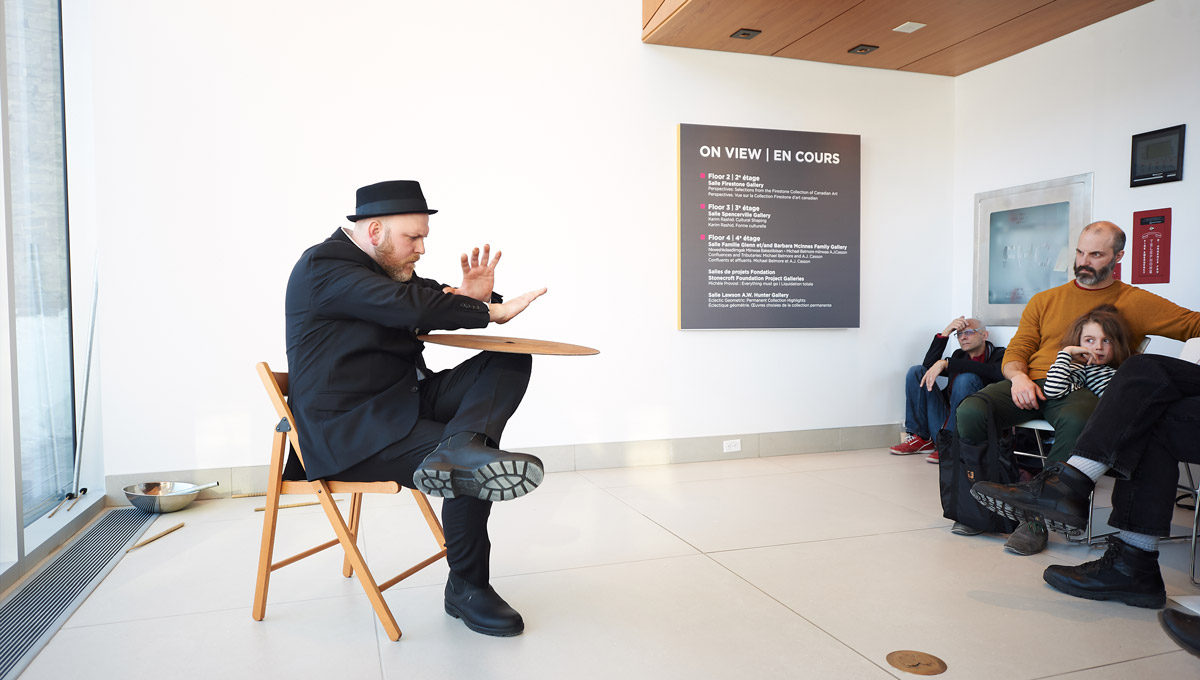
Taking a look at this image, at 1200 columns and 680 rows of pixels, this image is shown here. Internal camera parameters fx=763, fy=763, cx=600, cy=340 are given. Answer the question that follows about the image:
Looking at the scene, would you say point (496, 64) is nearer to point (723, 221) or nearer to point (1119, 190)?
point (723, 221)

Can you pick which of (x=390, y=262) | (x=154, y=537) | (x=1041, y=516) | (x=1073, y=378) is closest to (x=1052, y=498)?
(x=1041, y=516)

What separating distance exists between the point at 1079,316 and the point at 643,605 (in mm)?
2523

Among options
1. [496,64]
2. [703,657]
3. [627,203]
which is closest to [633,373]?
→ [627,203]

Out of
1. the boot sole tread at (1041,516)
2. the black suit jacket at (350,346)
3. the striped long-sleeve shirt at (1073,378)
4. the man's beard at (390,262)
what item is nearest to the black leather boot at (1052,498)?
the boot sole tread at (1041,516)

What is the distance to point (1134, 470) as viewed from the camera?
8.70 ft

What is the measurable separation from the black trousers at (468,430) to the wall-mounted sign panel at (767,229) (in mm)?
2798

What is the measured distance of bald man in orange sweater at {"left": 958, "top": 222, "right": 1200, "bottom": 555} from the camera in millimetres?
3217

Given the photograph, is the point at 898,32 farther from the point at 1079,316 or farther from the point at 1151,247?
the point at 1079,316

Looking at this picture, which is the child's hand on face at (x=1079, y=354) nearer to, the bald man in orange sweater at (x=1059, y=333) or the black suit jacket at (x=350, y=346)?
the bald man in orange sweater at (x=1059, y=333)

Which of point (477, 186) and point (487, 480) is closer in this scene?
point (487, 480)

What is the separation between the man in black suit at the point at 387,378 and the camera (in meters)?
2.31

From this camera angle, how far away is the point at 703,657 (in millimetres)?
2213

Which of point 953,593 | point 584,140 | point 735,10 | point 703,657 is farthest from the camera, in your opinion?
point 584,140

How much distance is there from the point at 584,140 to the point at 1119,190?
3.24 metres
